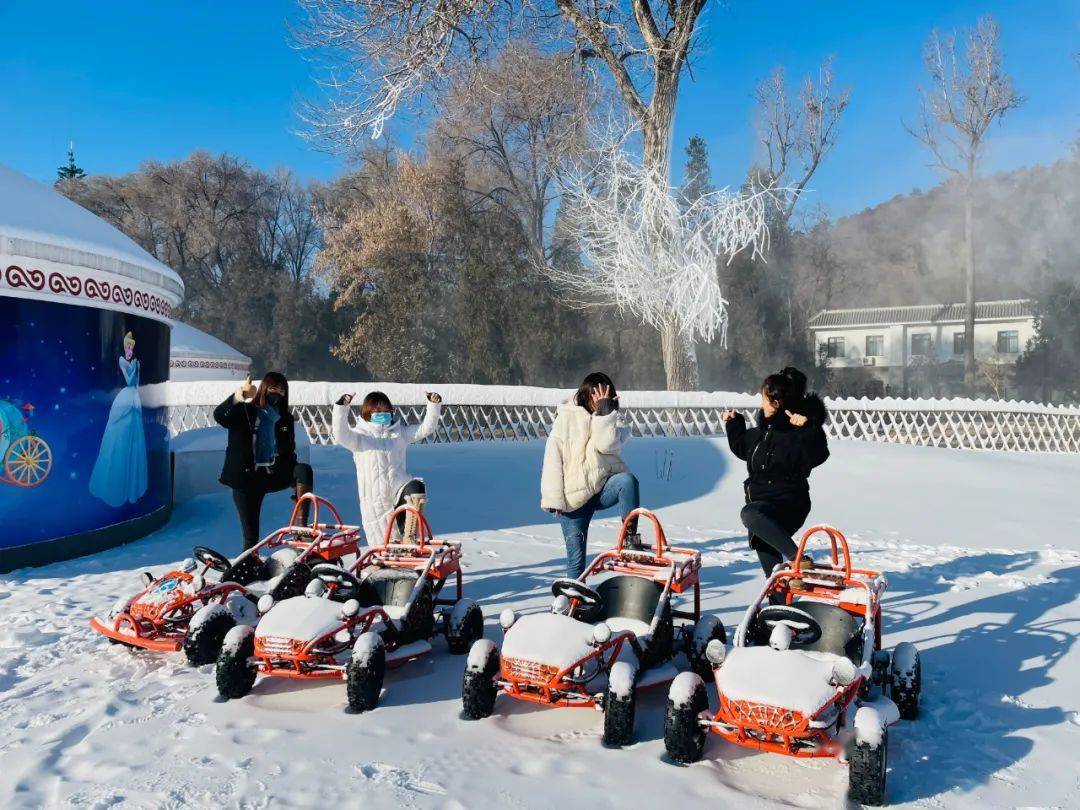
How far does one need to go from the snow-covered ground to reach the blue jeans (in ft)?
2.02

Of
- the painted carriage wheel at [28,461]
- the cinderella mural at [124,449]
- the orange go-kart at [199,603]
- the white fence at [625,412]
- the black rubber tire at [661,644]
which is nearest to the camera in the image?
the black rubber tire at [661,644]

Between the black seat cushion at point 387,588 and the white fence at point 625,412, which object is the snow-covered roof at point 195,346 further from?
the black seat cushion at point 387,588

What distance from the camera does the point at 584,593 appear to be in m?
4.04

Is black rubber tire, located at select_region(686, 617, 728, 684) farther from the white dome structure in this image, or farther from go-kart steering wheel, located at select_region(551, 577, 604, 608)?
the white dome structure

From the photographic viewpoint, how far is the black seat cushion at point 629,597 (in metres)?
4.20

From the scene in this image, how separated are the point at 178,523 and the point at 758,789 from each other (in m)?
6.95

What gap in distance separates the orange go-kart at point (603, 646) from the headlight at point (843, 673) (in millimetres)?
767

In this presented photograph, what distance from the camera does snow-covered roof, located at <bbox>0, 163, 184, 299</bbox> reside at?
648 cm

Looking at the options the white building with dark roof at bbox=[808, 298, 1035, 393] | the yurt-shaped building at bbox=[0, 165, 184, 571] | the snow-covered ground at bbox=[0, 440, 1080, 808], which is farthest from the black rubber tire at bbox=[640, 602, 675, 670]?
the white building with dark roof at bbox=[808, 298, 1035, 393]

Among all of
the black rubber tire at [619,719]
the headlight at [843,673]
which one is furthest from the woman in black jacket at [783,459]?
the black rubber tire at [619,719]

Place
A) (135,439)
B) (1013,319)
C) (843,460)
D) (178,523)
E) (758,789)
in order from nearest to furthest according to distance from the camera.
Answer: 1. (758,789)
2. (135,439)
3. (178,523)
4. (843,460)
5. (1013,319)

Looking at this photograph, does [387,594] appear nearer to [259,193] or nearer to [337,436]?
[337,436]

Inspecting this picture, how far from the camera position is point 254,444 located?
579cm

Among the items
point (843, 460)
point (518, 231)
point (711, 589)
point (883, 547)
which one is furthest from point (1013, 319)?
point (711, 589)
